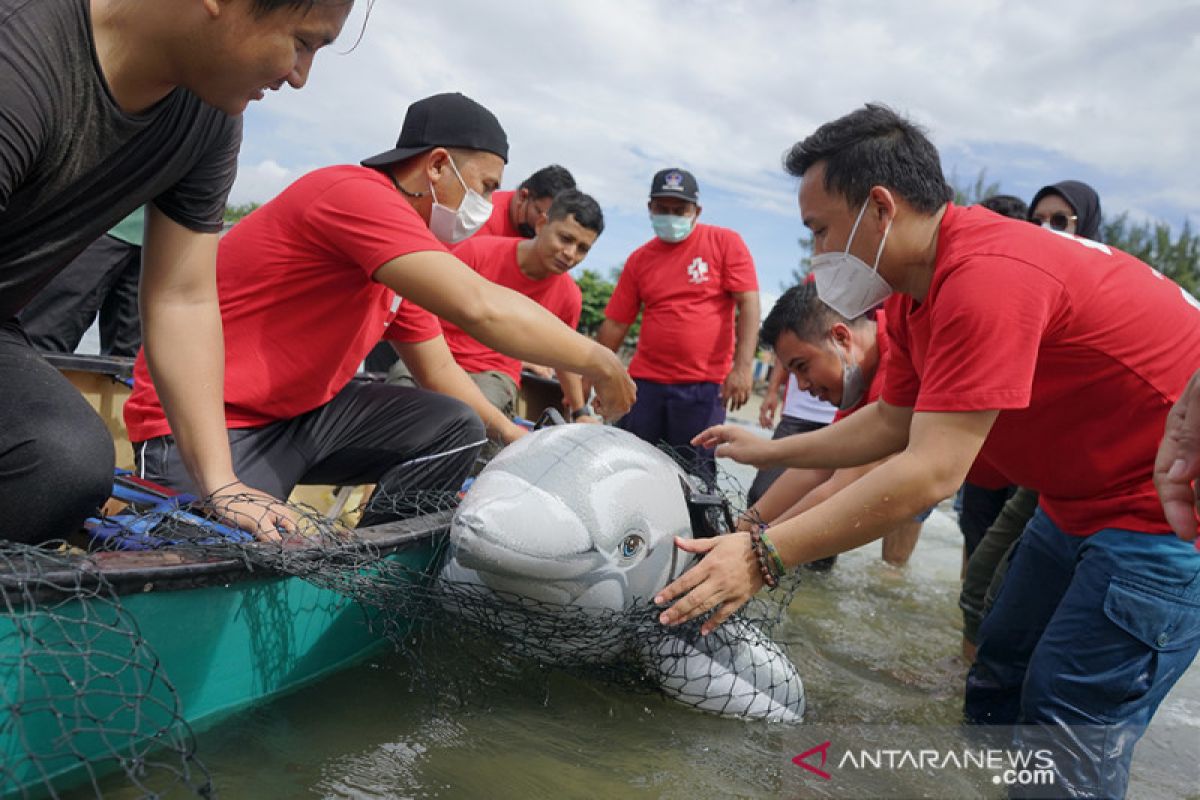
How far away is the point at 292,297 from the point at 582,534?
5.02 ft

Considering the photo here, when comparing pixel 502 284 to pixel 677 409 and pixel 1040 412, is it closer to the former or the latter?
pixel 677 409

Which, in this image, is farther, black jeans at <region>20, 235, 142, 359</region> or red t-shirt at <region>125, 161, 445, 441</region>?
black jeans at <region>20, 235, 142, 359</region>

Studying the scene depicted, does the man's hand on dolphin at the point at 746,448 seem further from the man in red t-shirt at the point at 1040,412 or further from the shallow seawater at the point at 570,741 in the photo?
the shallow seawater at the point at 570,741

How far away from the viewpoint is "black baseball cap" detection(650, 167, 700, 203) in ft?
20.9

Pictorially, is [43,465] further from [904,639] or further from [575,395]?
[575,395]

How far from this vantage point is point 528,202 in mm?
6871

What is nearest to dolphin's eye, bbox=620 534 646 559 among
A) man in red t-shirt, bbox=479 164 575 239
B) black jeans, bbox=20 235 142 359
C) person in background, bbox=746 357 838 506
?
person in background, bbox=746 357 838 506

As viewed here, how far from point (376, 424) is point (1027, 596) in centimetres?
239

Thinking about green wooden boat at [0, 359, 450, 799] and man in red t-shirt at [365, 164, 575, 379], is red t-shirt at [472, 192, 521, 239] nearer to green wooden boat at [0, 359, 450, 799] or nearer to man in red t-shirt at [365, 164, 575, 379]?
man in red t-shirt at [365, 164, 575, 379]

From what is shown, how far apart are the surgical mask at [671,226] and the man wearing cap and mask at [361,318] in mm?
3110

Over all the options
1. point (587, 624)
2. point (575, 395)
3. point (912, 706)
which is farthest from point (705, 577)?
point (575, 395)

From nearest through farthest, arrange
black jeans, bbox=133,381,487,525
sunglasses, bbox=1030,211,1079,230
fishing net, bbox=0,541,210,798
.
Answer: fishing net, bbox=0,541,210,798 < black jeans, bbox=133,381,487,525 < sunglasses, bbox=1030,211,1079,230

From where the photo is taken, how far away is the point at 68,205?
2061 millimetres

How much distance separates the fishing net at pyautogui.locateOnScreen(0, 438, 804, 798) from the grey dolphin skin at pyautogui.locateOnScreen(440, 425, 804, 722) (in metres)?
0.02
